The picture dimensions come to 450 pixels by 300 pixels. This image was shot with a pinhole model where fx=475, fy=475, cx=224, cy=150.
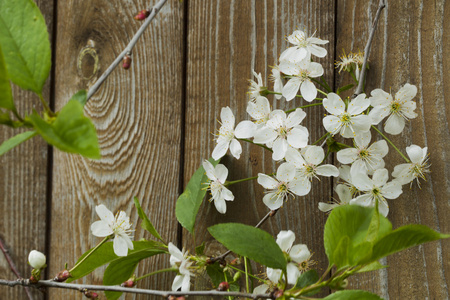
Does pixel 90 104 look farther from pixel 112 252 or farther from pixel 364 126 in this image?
pixel 364 126

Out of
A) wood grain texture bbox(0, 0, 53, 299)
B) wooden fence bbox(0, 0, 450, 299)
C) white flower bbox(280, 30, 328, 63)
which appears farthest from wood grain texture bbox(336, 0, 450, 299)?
wood grain texture bbox(0, 0, 53, 299)

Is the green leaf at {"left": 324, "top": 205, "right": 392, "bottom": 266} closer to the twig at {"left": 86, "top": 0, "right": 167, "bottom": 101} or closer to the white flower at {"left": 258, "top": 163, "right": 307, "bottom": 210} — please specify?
the white flower at {"left": 258, "top": 163, "right": 307, "bottom": 210}

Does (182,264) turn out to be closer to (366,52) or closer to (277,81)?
(277,81)

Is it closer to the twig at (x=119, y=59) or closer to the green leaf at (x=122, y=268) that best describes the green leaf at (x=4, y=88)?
the twig at (x=119, y=59)

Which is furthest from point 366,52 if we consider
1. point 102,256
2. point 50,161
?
point 50,161

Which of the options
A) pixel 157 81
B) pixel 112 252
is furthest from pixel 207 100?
pixel 112 252

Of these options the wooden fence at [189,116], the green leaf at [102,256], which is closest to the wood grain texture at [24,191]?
the wooden fence at [189,116]

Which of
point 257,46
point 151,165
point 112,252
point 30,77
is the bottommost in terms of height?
point 112,252
